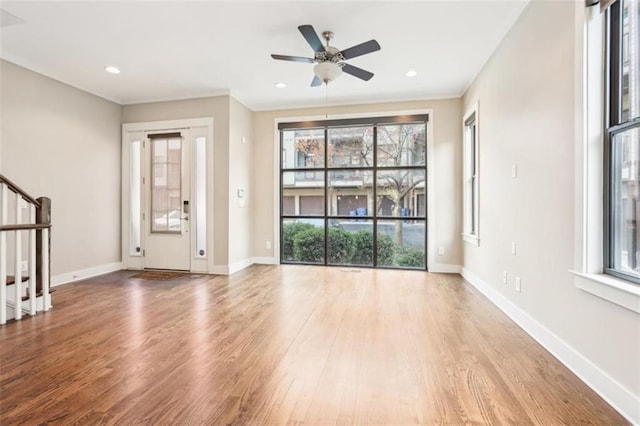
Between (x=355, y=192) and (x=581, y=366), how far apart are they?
3.89 meters

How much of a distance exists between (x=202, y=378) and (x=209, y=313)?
1.24 meters

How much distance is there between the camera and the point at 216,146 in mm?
4875

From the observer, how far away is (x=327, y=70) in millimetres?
3252

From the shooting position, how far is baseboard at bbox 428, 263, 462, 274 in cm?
496

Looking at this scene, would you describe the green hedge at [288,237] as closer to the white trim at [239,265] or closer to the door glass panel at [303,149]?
the white trim at [239,265]

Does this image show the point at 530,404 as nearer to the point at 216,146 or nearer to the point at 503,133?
the point at 503,133

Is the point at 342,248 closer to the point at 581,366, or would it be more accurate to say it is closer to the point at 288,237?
the point at 288,237

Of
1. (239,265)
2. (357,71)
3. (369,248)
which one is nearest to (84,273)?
(239,265)

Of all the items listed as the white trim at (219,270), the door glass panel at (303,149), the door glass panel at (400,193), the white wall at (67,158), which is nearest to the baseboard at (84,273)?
the white wall at (67,158)

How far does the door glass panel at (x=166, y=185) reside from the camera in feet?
16.7

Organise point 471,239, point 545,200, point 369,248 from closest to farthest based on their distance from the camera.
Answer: point 545,200 < point 471,239 < point 369,248

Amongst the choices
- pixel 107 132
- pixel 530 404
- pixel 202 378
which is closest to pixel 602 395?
pixel 530 404

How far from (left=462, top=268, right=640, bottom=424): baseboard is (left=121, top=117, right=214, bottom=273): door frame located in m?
4.16

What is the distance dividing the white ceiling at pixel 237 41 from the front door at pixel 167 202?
881 millimetres
